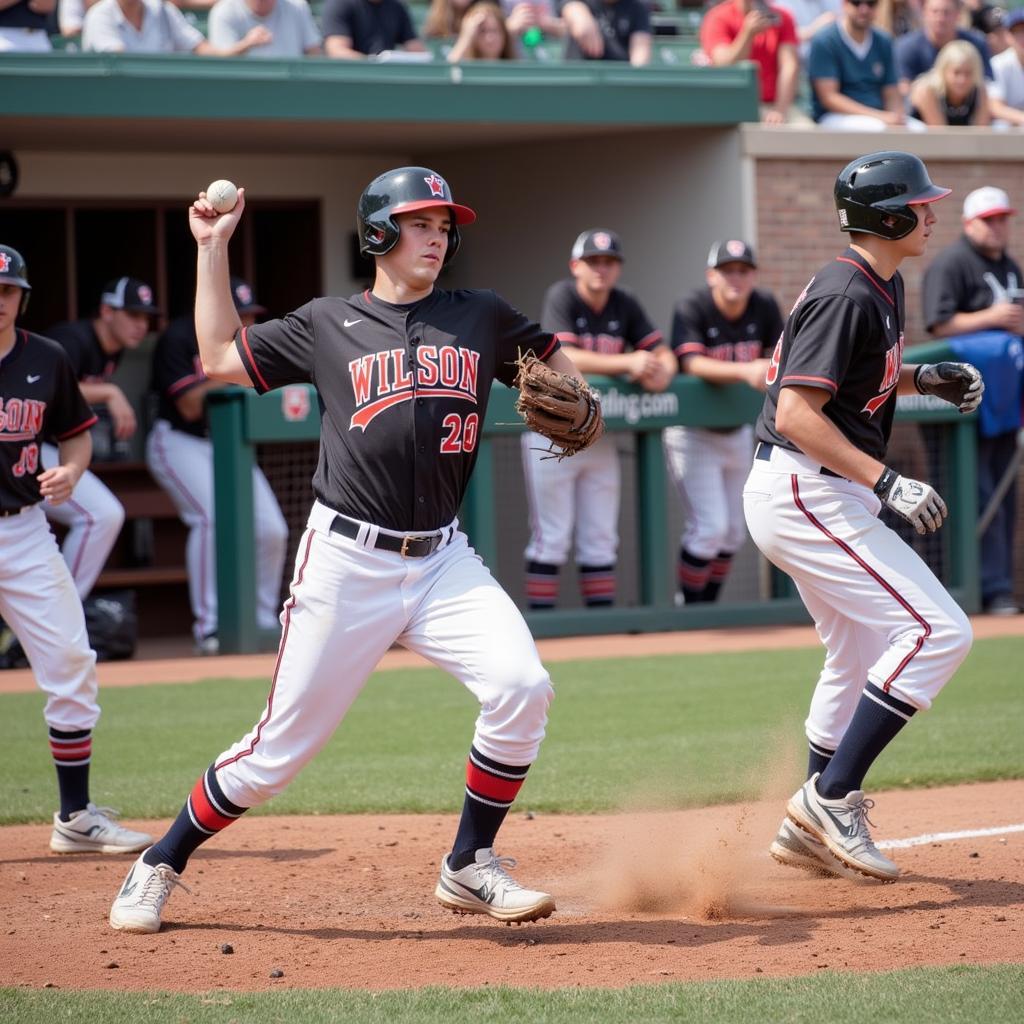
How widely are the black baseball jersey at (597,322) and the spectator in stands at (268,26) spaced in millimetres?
2591

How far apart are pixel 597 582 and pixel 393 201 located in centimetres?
673

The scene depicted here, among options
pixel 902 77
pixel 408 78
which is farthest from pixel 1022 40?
pixel 408 78

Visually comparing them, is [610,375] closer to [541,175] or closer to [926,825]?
[541,175]

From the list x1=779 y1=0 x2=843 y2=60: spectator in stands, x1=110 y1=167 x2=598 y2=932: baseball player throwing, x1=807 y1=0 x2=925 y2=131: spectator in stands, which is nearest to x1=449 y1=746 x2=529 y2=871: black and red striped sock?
x1=110 y1=167 x2=598 y2=932: baseball player throwing

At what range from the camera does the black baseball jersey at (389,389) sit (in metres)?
4.15

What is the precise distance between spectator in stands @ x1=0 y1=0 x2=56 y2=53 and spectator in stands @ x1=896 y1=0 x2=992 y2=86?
665cm

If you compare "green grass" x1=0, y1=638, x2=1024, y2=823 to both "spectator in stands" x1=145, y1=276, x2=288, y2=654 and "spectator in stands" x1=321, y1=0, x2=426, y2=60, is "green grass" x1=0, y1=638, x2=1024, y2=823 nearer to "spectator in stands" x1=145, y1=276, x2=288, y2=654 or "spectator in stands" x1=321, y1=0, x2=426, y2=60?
"spectator in stands" x1=145, y1=276, x2=288, y2=654

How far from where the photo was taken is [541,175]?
1333cm

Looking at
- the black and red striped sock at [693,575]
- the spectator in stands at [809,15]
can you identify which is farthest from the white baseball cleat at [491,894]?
the spectator in stands at [809,15]

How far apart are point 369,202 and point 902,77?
33.4ft

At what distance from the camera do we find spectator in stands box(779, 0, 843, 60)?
13.7 m

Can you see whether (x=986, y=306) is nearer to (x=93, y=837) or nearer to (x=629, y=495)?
(x=629, y=495)

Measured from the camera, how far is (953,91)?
12.6 metres

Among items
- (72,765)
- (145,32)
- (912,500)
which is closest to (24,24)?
(145,32)
